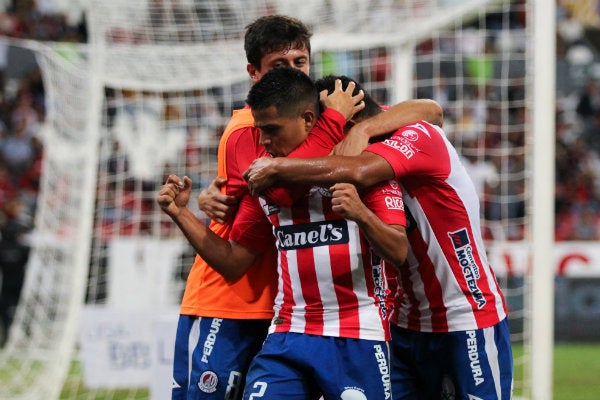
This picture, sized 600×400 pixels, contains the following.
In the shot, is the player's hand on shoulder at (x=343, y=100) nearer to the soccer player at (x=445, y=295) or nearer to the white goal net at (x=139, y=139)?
the soccer player at (x=445, y=295)

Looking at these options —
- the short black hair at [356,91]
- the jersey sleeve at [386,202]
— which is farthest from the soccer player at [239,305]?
the jersey sleeve at [386,202]

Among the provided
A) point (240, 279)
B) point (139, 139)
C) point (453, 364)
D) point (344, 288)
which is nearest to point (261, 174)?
point (344, 288)

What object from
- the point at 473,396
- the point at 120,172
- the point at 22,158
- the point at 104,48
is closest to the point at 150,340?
the point at 120,172

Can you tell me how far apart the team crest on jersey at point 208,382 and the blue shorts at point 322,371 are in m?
0.53

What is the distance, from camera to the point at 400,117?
12.0 ft

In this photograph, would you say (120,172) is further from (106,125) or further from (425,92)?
(425,92)

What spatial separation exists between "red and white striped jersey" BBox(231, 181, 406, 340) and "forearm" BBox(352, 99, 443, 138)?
0.22 meters

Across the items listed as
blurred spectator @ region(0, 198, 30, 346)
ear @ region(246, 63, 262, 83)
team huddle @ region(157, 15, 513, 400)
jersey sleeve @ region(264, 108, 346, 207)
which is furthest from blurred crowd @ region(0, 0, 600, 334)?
jersey sleeve @ region(264, 108, 346, 207)

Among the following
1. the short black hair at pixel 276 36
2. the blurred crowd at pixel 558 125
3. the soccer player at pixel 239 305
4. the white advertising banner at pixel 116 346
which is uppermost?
the blurred crowd at pixel 558 125

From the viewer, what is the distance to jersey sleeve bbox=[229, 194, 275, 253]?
147 inches

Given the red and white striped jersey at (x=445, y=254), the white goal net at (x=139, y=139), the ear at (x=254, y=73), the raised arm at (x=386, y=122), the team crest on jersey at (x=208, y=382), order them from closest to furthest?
the raised arm at (x=386, y=122), the red and white striped jersey at (x=445, y=254), the team crest on jersey at (x=208, y=382), the ear at (x=254, y=73), the white goal net at (x=139, y=139)

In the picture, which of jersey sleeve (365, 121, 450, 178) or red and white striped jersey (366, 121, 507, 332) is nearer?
jersey sleeve (365, 121, 450, 178)

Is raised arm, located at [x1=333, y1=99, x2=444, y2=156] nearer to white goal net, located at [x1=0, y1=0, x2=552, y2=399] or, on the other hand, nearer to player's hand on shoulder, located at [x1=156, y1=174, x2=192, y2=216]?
player's hand on shoulder, located at [x1=156, y1=174, x2=192, y2=216]

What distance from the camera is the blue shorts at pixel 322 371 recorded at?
3354mm
